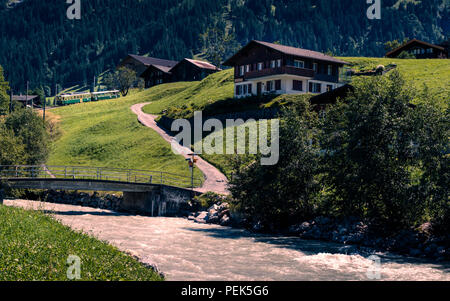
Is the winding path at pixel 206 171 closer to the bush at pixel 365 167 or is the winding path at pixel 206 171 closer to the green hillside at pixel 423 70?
the bush at pixel 365 167

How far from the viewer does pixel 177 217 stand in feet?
163

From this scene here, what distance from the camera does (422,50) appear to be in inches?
4744

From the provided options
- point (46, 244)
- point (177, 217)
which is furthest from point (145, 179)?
point (46, 244)

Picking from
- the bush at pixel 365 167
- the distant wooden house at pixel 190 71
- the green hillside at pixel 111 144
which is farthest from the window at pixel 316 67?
the distant wooden house at pixel 190 71

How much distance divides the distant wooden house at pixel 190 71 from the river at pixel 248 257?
3509 inches

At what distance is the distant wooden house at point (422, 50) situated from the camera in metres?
119

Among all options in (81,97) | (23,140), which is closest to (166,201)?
(23,140)

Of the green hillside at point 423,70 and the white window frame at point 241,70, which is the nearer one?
the green hillside at point 423,70

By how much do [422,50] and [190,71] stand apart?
5548cm

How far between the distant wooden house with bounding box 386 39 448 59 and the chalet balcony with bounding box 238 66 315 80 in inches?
1910

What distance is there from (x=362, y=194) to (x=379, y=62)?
7141cm

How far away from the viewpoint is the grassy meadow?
58.4 ft

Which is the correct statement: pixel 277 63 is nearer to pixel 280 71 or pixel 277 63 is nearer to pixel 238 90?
pixel 280 71

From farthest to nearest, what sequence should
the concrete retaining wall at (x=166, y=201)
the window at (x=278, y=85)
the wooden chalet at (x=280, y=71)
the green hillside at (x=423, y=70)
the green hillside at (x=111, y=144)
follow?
the window at (x=278, y=85) → the wooden chalet at (x=280, y=71) → the green hillside at (x=423, y=70) → the green hillside at (x=111, y=144) → the concrete retaining wall at (x=166, y=201)
